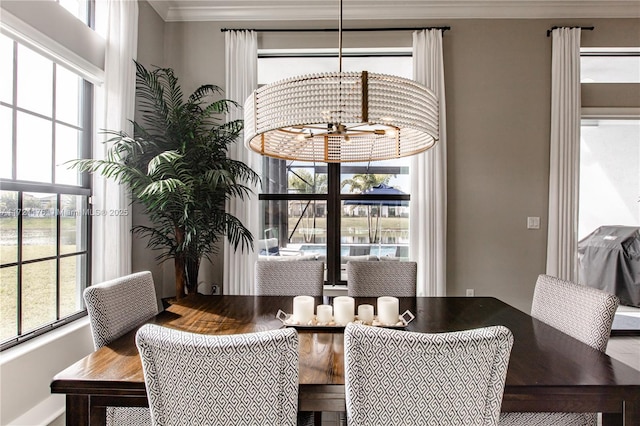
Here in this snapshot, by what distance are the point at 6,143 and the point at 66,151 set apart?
1.46ft

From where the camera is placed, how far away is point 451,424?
0.89 meters

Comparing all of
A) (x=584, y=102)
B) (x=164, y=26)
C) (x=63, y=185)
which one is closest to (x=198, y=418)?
(x=63, y=185)

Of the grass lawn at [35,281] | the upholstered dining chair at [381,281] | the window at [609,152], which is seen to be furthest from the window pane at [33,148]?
the window at [609,152]

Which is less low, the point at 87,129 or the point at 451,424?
the point at 87,129

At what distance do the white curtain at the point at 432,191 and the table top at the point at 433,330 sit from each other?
1.30 meters

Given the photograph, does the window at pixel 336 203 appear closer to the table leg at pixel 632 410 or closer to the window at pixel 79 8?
the window at pixel 79 8

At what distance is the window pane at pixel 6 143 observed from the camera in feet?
6.02

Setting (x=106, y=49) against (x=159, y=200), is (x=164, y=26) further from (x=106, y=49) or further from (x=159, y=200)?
(x=159, y=200)

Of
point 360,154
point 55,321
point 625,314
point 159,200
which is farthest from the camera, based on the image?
point 625,314

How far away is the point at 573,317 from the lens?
1.51 metres

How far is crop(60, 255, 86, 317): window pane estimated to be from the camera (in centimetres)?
228

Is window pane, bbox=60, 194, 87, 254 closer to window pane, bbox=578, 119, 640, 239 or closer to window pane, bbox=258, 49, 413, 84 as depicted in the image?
window pane, bbox=258, 49, 413, 84

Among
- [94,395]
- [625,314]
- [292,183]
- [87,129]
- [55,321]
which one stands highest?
[87,129]

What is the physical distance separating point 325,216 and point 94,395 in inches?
99.0
